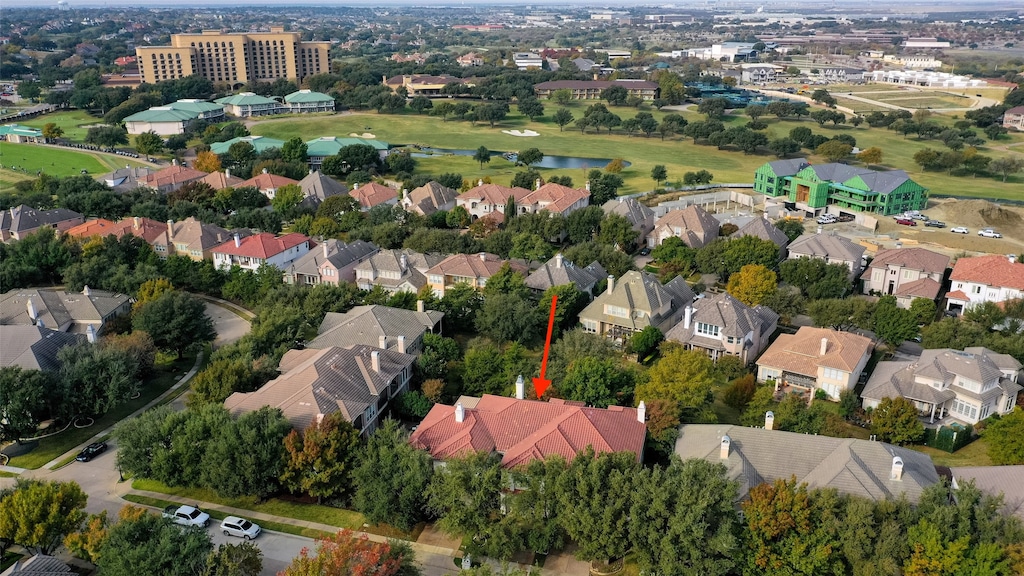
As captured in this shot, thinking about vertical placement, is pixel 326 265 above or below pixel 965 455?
above

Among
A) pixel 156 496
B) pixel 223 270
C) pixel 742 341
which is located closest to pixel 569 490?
pixel 156 496

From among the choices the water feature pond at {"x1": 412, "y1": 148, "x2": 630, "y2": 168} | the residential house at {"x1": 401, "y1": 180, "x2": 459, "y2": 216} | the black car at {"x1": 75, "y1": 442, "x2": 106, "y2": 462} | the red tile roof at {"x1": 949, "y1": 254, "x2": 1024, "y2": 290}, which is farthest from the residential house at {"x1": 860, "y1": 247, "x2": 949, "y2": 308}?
the black car at {"x1": 75, "y1": 442, "x2": 106, "y2": 462}

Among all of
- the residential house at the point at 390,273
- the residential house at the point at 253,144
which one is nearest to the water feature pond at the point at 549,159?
the residential house at the point at 253,144

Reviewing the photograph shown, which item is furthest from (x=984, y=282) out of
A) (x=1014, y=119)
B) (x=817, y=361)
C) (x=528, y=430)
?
(x=1014, y=119)

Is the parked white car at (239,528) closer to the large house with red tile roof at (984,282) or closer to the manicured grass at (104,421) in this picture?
the manicured grass at (104,421)

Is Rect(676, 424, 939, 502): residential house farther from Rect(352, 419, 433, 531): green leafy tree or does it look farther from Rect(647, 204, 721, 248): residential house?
Rect(647, 204, 721, 248): residential house

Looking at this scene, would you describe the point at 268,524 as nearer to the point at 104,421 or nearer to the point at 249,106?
the point at 104,421

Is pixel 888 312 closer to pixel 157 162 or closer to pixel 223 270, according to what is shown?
pixel 223 270
